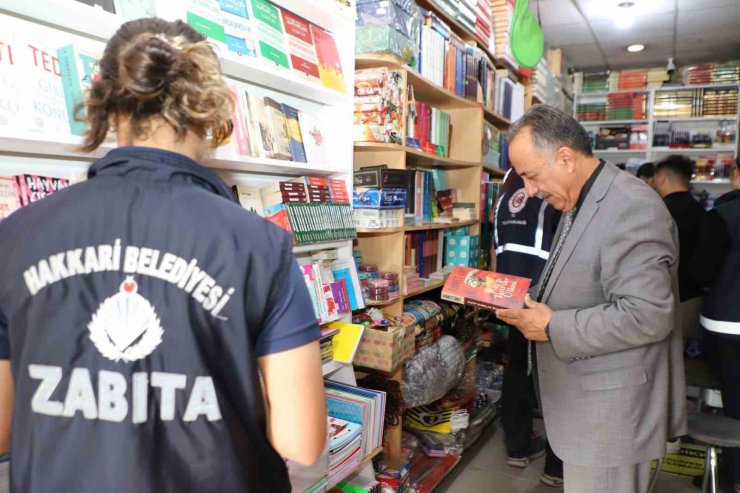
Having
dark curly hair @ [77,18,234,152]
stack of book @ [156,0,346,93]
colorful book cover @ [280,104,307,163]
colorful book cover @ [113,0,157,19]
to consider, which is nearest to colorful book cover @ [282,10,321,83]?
stack of book @ [156,0,346,93]

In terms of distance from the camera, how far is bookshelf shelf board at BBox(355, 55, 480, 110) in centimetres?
243

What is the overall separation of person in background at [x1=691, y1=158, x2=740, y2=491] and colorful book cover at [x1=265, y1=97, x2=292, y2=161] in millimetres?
1985

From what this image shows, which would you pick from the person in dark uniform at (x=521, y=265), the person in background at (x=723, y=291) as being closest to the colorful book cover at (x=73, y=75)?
the person in dark uniform at (x=521, y=265)

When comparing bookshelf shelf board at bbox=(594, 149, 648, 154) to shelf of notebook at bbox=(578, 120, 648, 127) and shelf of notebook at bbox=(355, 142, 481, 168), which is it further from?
shelf of notebook at bbox=(355, 142, 481, 168)

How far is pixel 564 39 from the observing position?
5.56 metres

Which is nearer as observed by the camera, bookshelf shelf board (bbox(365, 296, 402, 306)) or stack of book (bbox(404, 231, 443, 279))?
bookshelf shelf board (bbox(365, 296, 402, 306))

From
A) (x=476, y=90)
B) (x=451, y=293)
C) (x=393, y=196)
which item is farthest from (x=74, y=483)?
(x=476, y=90)

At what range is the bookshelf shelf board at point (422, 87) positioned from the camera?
2.43 m

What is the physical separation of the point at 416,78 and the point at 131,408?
2276 mm

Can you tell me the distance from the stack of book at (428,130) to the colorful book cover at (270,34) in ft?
2.90

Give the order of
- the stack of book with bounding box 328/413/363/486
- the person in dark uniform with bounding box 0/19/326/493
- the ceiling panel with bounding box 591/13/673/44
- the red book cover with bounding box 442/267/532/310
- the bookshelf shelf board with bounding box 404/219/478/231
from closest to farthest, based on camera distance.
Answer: the person in dark uniform with bounding box 0/19/326/493
the red book cover with bounding box 442/267/532/310
the stack of book with bounding box 328/413/363/486
the bookshelf shelf board with bounding box 404/219/478/231
the ceiling panel with bounding box 591/13/673/44

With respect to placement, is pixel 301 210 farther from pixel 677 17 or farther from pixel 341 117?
pixel 677 17

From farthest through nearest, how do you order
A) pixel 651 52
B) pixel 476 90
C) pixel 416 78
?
pixel 651 52 < pixel 476 90 < pixel 416 78

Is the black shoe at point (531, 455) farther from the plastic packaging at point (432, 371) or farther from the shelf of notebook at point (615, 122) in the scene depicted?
the shelf of notebook at point (615, 122)
